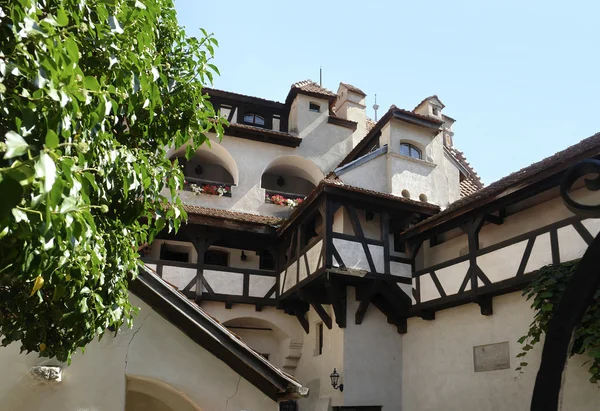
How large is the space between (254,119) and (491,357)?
→ 1218cm

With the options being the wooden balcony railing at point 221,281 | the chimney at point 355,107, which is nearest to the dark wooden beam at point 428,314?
the wooden balcony railing at point 221,281

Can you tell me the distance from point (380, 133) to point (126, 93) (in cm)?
1462

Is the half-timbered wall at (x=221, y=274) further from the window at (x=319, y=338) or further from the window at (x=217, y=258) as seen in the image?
the window at (x=319, y=338)

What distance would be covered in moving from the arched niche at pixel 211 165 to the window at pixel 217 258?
2475 millimetres

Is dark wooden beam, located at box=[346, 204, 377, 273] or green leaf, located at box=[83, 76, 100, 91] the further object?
dark wooden beam, located at box=[346, 204, 377, 273]

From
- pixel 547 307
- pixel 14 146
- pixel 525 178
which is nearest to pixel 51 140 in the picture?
pixel 14 146

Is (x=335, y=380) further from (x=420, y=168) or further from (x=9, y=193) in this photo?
(x=9, y=193)

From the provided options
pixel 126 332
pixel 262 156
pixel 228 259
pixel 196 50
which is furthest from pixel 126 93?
pixel 262 156

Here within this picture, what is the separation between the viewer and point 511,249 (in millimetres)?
12086

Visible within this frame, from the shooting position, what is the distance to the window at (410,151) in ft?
58.6

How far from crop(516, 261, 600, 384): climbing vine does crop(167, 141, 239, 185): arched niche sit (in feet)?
35.5

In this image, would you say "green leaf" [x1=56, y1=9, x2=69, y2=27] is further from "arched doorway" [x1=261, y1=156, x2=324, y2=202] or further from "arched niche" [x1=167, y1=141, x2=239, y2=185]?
"arched doorway" [x1=261, y1=156, x2=324, y2=202]

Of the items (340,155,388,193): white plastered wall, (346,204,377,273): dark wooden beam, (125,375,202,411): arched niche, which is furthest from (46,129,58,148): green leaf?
(340,155,388,193): white plastered wall

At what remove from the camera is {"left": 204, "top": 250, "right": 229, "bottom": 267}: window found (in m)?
18.2
